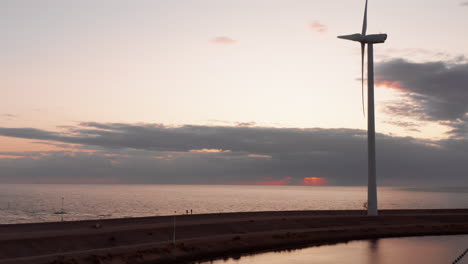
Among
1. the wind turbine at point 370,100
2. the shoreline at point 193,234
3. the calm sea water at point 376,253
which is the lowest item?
the calm sea water at point 376,253

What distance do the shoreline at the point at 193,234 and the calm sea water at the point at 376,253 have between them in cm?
346

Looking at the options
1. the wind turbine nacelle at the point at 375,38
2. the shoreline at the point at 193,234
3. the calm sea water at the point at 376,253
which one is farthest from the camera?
the wind turbine nacelle at the point at 375,38

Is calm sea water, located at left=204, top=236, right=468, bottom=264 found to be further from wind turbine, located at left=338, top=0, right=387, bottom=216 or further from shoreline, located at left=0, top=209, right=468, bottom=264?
wind turbine, located at left=338, top=0, right=387, bottom=216

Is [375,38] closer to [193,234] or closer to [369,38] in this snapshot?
[369,38]

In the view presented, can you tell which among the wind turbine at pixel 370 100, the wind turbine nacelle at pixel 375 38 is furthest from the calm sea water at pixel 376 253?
the wind turbine nacelle at pixel 375 38

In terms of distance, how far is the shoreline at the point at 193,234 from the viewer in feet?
166

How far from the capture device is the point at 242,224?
255ft

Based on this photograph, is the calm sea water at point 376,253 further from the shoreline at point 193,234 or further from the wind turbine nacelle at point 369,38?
the wind turbine nacelle at point 369,38

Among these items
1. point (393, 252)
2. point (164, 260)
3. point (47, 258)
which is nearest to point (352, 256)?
point (393, 252)

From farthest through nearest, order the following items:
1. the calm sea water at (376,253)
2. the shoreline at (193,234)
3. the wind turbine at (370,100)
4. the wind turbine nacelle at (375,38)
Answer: the wind turbine nacelle at (375,38) → the wind turbine at (370,100) → the calm sea water at (376,253) → the shoreline at (193,234)

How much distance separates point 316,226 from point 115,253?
4379cm

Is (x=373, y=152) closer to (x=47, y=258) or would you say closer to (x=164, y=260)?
(x=164, y=260)

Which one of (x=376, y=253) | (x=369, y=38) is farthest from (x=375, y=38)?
(x=376, y=253)

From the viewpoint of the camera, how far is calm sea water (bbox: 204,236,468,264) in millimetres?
60700
